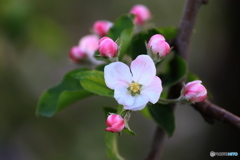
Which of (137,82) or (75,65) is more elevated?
(137,82)

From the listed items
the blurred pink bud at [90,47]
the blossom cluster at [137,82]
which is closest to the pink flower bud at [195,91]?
the blossom cluster at [137,82]

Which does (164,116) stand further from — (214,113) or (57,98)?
(57,98)

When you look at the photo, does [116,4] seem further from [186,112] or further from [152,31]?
[152,31]

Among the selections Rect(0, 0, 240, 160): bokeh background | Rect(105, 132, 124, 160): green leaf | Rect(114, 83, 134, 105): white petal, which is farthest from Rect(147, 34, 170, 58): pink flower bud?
Rect(0, 0, 240, 160): bokeh background

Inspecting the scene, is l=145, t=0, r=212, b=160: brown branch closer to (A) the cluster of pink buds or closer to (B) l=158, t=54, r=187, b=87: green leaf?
(B) l=158, t=54, r=187, b=87: green leaf

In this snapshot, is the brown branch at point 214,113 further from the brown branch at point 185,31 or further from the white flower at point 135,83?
the white flower at point 135,83

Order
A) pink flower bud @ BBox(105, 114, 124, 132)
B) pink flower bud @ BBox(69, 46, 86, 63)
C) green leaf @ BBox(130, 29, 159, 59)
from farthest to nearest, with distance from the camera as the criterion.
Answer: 1. pink flower bud @ BBox(69, 46, 86, 63)
2. green leaf @ BBox(130, 29, 159, 59)
3. pink flower bud @ BBox(105, 114, 124, 132)

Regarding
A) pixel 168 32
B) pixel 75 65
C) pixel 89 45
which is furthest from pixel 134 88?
pixel 75 65
